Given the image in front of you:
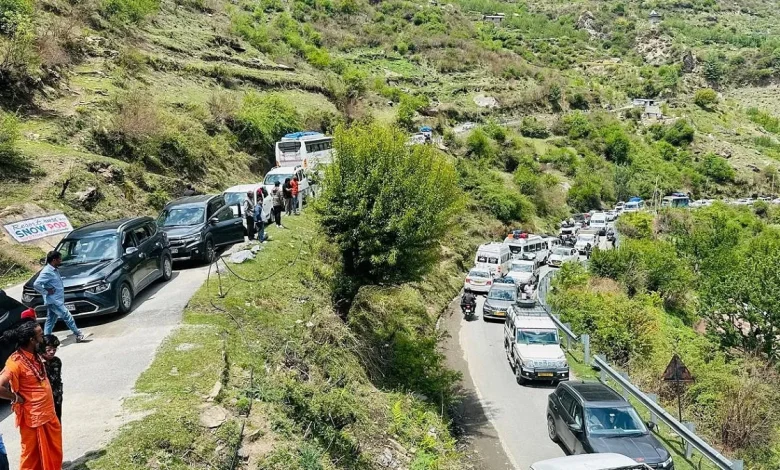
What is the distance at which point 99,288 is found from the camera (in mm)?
12398

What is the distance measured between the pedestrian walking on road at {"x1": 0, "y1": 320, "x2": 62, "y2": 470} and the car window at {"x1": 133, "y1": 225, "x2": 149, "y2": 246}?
8.46 meters

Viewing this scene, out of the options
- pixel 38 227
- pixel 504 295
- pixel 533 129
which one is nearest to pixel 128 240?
pixel 38 227

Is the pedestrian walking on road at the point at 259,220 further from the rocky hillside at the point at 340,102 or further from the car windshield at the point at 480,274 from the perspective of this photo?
the car windshield at the point at 480,274

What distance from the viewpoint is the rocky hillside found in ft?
73.8

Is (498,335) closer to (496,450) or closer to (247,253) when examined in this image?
(496,450)

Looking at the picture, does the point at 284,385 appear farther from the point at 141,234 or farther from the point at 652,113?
the point at 652,113

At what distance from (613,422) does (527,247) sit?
2882cm

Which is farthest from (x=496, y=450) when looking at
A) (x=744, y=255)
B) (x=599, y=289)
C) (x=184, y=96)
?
(x=744, y=255)

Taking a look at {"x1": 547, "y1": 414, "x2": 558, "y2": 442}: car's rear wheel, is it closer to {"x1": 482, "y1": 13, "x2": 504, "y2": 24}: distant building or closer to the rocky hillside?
the rocky hillside

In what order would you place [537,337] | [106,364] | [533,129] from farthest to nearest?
[533,129]
[537,337]
[106,364]

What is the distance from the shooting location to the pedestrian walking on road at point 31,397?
6.14 metres

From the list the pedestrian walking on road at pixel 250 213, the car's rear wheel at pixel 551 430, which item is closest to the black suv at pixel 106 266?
the pedestrian walking on road at pixel 250 213

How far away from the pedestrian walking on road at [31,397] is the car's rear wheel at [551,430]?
1258cm

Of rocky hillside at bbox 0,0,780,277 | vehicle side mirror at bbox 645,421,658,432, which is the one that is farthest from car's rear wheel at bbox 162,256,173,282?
vehicle side mirror at bbox 645,421,658,432
